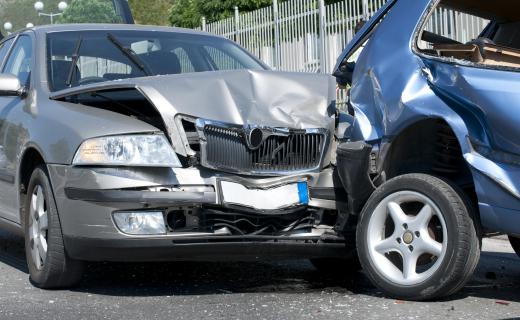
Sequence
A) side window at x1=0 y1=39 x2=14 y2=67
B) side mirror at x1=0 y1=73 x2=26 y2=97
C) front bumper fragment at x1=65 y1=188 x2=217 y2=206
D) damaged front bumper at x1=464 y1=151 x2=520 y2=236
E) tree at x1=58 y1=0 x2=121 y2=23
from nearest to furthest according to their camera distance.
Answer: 1. damaged front bumper at x1=464 y1=151 x2=520 y2=236
2. front bumper fragment at x1=65 y1=188 x2=217 y2=206
3. side mirror at x1=0 y1=73 x2=26 y2=97
4. side window at x1=0 y1=39 x2=14 y2=67
5. tree at x1=58 y1=0 x2=121 y2=23

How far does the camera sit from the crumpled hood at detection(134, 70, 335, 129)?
5348mm

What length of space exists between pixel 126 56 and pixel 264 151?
1.68 m

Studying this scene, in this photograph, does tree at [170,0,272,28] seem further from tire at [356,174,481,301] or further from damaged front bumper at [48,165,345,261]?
tire at [356,174,481,301]

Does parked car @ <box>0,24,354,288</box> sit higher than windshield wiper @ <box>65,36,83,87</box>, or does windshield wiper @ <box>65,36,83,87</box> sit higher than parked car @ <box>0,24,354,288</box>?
windshield wiper @ <box>65,36,83,87</box>

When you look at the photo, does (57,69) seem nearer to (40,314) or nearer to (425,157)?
(40,314)

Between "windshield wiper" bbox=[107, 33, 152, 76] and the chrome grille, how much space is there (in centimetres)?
136

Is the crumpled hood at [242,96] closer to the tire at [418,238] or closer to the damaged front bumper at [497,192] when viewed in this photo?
the tire at [418,238]

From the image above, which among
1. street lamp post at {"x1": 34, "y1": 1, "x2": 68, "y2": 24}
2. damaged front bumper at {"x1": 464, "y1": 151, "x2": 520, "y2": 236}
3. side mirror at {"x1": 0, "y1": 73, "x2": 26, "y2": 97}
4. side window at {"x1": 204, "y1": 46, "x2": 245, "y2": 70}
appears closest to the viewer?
damaged front bumper at {"x1": 464, "y1": 151, "x2": 520, "y2": 236}

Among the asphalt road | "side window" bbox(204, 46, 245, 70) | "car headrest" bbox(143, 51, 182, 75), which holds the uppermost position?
"car headrest" bbox(143, 51, 182, 75)

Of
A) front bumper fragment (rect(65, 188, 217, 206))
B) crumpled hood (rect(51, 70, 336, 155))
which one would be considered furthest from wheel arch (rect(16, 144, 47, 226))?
front bumper fragment (rect(65, 188, 217, 206))

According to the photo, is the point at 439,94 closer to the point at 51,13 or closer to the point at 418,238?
the point at 418,238

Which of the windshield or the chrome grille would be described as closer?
the chrome grille

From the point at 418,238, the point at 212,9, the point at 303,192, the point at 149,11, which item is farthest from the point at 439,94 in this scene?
the point at 149,11

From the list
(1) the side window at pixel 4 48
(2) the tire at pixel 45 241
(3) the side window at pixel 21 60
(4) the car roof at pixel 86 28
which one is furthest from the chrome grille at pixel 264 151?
(1) the side window at pixel 4 48
